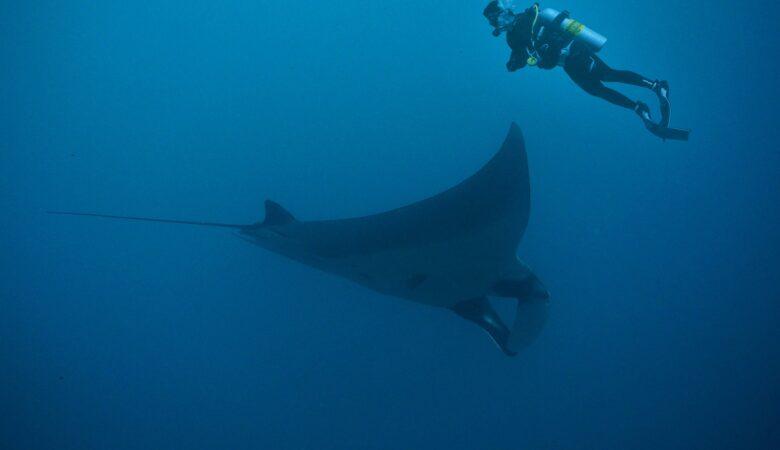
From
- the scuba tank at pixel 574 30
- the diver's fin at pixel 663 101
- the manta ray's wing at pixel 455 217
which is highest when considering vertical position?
the scuba tank at pixel 574 30

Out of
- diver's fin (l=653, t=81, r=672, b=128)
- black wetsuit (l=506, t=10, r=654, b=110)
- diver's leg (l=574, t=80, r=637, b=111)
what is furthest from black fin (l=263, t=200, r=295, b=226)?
diver's fin (l=653, t=81, r=672, b=128)

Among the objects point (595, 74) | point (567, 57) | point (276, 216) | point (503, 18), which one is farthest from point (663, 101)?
point (276, 216)

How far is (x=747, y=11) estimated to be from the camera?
936cm

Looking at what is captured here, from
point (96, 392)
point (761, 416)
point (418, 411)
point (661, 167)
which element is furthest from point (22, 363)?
point (761, 416)

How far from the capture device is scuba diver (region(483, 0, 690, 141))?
3375 millimetres

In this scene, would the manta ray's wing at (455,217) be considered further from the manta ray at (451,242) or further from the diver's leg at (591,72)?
the diver's leg at (591,72)

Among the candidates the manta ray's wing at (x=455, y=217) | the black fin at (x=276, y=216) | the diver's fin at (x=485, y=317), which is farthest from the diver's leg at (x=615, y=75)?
the black fin at (x=276, y=216)

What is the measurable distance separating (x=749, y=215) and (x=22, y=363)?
19.8 m

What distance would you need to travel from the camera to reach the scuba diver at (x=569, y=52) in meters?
3.38

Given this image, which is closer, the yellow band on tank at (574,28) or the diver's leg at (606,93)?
the yellow band on tank at (574,28)

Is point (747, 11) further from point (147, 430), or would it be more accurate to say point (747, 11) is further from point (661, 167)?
point (147, 430)

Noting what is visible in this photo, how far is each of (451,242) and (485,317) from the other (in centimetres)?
72

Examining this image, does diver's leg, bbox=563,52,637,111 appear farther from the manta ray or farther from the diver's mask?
the manta ray

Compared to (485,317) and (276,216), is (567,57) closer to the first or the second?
(485,317)
